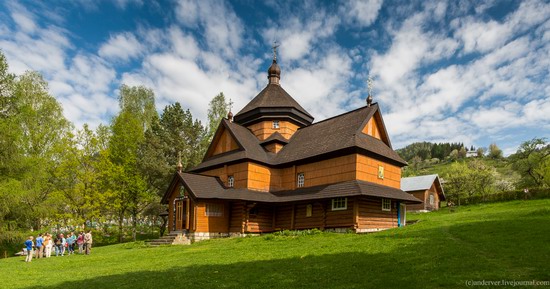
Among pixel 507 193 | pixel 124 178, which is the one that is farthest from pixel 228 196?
pixel 507 193

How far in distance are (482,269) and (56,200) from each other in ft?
113

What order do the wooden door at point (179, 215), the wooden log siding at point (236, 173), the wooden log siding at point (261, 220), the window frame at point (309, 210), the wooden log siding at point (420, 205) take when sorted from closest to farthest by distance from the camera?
the window frame at point (309, 210) < the wooden log siding at point (261, 220) < the wooden door at point (179, 215) < the wooden log siding at point (236, 173) < the wooden log siding at point (420, 205)

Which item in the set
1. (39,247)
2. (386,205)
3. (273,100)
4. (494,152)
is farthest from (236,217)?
(494,152)

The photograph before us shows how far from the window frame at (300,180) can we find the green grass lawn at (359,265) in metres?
10.4

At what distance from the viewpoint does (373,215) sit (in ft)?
77.7

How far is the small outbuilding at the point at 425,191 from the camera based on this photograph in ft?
154

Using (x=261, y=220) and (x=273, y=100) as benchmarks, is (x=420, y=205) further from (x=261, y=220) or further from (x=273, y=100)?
(x=261, y=220)

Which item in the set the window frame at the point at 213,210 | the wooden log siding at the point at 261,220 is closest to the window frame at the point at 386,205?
the wooden log siding at the point at 261,220

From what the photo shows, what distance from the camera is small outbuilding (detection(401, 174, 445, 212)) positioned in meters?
46.8

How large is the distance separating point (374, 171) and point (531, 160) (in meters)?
37.4

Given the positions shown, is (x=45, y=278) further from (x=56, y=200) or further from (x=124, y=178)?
(x=124, y=178)

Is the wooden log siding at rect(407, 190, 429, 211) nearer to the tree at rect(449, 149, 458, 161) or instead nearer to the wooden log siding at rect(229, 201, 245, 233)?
the wooden log siding at rect(229, 201, 245, 233)

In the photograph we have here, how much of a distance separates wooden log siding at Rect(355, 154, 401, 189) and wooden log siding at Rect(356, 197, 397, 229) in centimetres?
149

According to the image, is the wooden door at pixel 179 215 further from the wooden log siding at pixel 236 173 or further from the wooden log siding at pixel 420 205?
the wooden log siding at pixel 420 205
